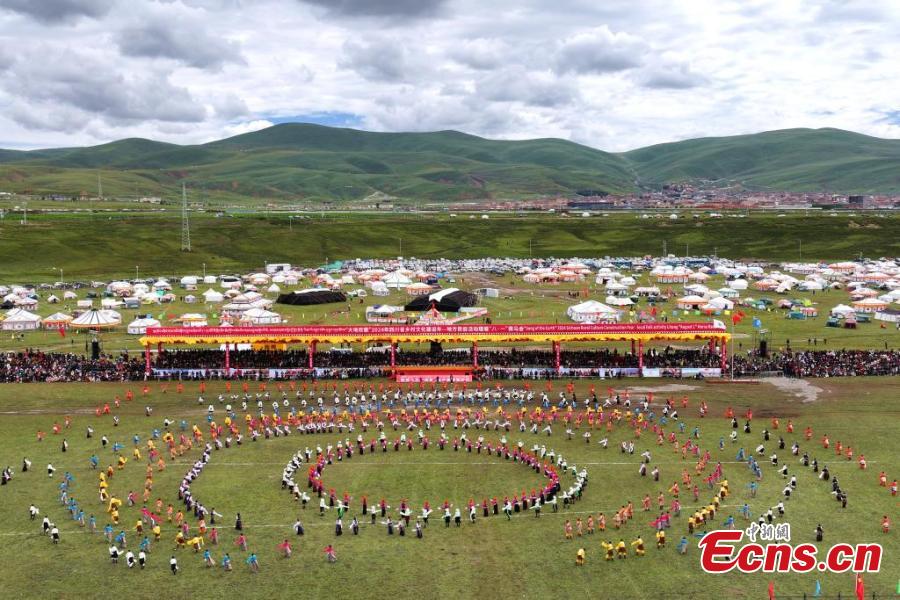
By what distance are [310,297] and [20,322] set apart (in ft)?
111

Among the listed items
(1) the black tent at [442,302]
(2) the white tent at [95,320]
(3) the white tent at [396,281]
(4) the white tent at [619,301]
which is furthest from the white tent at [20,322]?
(4) the white tent at [619,301]

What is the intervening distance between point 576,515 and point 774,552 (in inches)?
316

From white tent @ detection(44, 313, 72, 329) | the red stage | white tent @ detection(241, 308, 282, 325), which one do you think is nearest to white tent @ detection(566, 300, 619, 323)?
the red stage

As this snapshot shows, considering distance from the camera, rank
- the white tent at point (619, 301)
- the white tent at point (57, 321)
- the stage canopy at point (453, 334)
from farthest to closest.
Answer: the white tent at point (619, 301) → the white tent at point (57, 321) → the stage canopy at point (453, 334)

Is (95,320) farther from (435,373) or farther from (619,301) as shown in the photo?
(619,301)

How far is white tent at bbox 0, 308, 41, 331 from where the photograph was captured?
83.3 metres

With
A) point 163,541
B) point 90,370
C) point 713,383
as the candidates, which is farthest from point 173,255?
point 163,541

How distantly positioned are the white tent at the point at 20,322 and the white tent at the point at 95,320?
15.0ft

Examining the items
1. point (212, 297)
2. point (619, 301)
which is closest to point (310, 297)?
point (212, 297)

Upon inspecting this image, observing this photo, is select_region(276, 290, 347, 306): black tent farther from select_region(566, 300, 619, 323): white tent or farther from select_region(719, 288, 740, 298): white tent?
select_region(719, 288, 740, 298): white tent

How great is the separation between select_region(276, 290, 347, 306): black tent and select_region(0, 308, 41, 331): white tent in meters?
29.7

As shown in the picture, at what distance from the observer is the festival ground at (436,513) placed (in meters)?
27.5

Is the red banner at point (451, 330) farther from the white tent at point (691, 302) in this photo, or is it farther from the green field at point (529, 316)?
the white tent at point (691, 302)

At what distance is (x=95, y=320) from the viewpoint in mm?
81625
